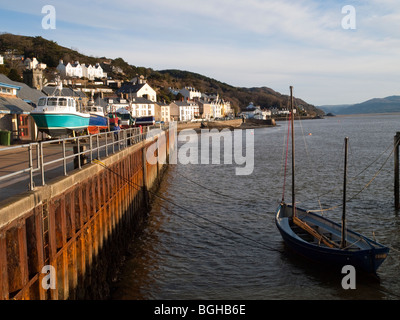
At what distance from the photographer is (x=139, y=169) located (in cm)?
2400

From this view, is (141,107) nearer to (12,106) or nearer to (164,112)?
(164,112)

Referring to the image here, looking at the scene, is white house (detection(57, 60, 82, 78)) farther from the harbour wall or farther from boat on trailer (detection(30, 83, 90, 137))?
the harbour wall

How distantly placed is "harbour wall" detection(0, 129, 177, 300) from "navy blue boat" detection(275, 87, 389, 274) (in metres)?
7.58

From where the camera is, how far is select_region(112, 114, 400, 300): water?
13.1 metres

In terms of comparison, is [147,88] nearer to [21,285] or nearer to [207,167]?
[207,167]

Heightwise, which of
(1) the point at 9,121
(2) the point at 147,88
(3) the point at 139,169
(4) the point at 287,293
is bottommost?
(4) the point at 287,293

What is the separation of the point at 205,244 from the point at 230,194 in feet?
35.1

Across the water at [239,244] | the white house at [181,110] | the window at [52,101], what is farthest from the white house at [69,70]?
the water at [239,244]

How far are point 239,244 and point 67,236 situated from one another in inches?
379

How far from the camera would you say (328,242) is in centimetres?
1536

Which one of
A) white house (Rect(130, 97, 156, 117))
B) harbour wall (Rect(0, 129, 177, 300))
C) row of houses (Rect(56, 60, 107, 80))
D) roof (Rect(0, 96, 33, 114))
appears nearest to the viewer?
harbour wall (Rect(0, 129, 177, 300))

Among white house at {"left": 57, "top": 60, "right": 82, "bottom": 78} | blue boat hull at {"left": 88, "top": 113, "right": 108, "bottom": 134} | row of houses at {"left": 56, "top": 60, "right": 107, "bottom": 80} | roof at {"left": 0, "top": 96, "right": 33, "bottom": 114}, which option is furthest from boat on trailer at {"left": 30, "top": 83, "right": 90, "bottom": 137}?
white house at {"left": 57, "top": 60, "right": 82, "bottom": 78}

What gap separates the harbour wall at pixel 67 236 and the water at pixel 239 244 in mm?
1661
